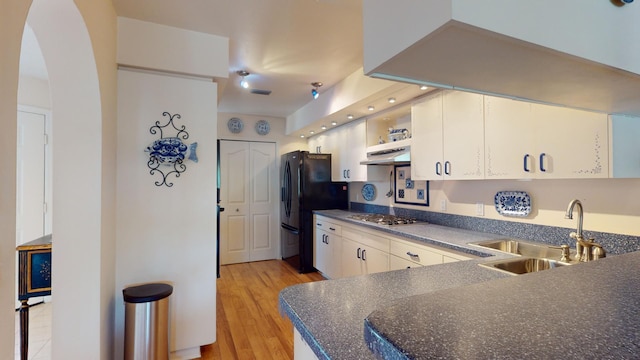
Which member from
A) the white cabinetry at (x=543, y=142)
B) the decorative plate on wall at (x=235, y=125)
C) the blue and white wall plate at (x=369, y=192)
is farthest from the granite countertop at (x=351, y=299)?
the decorative plate on wall at (x=235, y=125)

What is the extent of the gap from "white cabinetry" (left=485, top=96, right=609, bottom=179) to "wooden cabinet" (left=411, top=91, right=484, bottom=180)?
92 millimetres

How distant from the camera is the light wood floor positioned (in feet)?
7.72

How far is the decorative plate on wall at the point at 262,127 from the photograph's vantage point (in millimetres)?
4953

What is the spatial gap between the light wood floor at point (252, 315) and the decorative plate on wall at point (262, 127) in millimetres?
2223

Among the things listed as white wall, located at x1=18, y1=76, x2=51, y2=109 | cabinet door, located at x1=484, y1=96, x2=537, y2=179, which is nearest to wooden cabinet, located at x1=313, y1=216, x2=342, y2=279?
cabinet door, located at x1=484, y1=96, x2=537, y2=179

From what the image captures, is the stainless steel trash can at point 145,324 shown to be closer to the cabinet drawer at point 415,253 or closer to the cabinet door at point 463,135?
the cabinet drawer at point 415,253

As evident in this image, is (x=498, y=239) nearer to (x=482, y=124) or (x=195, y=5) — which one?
(x=482, y=124)

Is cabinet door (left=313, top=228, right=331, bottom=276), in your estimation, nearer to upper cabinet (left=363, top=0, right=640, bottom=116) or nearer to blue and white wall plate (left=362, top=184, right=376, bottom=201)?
blue and white wall plate (left=362, top=184, right=376, bottom=201)

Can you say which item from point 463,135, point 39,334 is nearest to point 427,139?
point 463,135

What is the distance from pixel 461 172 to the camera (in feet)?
7.48

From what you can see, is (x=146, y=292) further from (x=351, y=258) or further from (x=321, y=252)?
(x=321, y=252)

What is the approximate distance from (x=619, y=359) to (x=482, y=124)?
79.9 inches

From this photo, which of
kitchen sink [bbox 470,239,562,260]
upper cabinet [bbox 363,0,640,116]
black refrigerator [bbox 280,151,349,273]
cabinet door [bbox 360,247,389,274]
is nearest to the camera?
upper cabinet [bbox 363,0,640,116]

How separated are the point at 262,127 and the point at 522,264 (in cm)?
418
